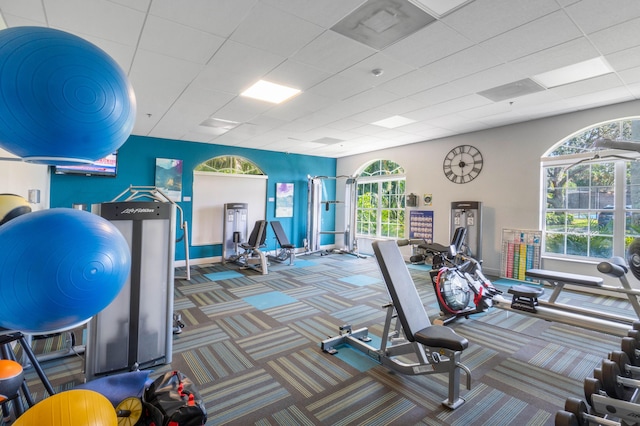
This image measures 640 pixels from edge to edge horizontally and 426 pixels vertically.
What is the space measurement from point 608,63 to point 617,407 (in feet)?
11.0

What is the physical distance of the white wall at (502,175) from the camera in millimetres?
4879

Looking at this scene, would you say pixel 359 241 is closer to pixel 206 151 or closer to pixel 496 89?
pixel 206 151

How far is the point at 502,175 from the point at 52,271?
6308 mm

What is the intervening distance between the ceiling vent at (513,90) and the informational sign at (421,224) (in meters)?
3.13

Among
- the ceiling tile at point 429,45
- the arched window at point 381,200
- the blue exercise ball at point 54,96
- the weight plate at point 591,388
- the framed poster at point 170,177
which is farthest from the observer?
the arched window at point 381,200

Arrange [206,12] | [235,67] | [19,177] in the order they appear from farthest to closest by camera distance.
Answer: [19,177], [235,67], [206,12]

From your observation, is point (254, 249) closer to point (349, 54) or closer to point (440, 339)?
point (349, 54)

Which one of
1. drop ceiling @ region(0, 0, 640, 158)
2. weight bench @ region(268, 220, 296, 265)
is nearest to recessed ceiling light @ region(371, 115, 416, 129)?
drop ceiling @ region(0, 0, 640, 158)

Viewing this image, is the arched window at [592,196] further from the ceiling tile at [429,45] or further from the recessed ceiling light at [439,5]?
the recessed ceiling light at [439,5]

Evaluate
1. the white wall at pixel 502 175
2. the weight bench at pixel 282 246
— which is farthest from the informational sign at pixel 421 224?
the weight bench at pixel 282 246

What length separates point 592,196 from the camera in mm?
4852

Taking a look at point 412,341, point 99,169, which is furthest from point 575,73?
point 99,169

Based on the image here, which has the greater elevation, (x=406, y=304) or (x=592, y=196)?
(x=592, y=196)

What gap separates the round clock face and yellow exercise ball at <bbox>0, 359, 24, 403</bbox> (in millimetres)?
6535
